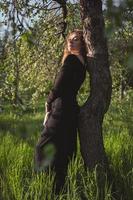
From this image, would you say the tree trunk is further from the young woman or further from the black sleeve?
the black sleeve

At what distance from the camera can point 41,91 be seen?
22.6 ft

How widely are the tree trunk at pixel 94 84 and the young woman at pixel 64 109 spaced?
0.25 meters

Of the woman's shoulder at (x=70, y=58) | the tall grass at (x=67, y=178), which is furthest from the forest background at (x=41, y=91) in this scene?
the woman's shoulder at (x=70, y=58)

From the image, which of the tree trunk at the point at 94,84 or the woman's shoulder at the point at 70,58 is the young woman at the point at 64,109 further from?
the tree trunk at the point at 94,84

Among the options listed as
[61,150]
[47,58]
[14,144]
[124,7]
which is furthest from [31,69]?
[124,7]

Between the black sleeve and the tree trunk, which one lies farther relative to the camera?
the tree trunk

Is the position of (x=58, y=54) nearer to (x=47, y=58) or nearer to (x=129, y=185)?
(x=47, y=58)

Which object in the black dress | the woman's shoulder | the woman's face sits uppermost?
the woman's face

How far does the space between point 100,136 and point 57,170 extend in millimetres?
657

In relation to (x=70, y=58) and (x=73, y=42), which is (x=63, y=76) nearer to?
(x=70, y=58)

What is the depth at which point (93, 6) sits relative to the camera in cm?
481

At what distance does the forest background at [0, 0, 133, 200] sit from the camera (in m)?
2.70

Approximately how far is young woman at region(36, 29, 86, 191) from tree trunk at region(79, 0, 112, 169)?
25cm

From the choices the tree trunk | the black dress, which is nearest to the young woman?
the black dress
